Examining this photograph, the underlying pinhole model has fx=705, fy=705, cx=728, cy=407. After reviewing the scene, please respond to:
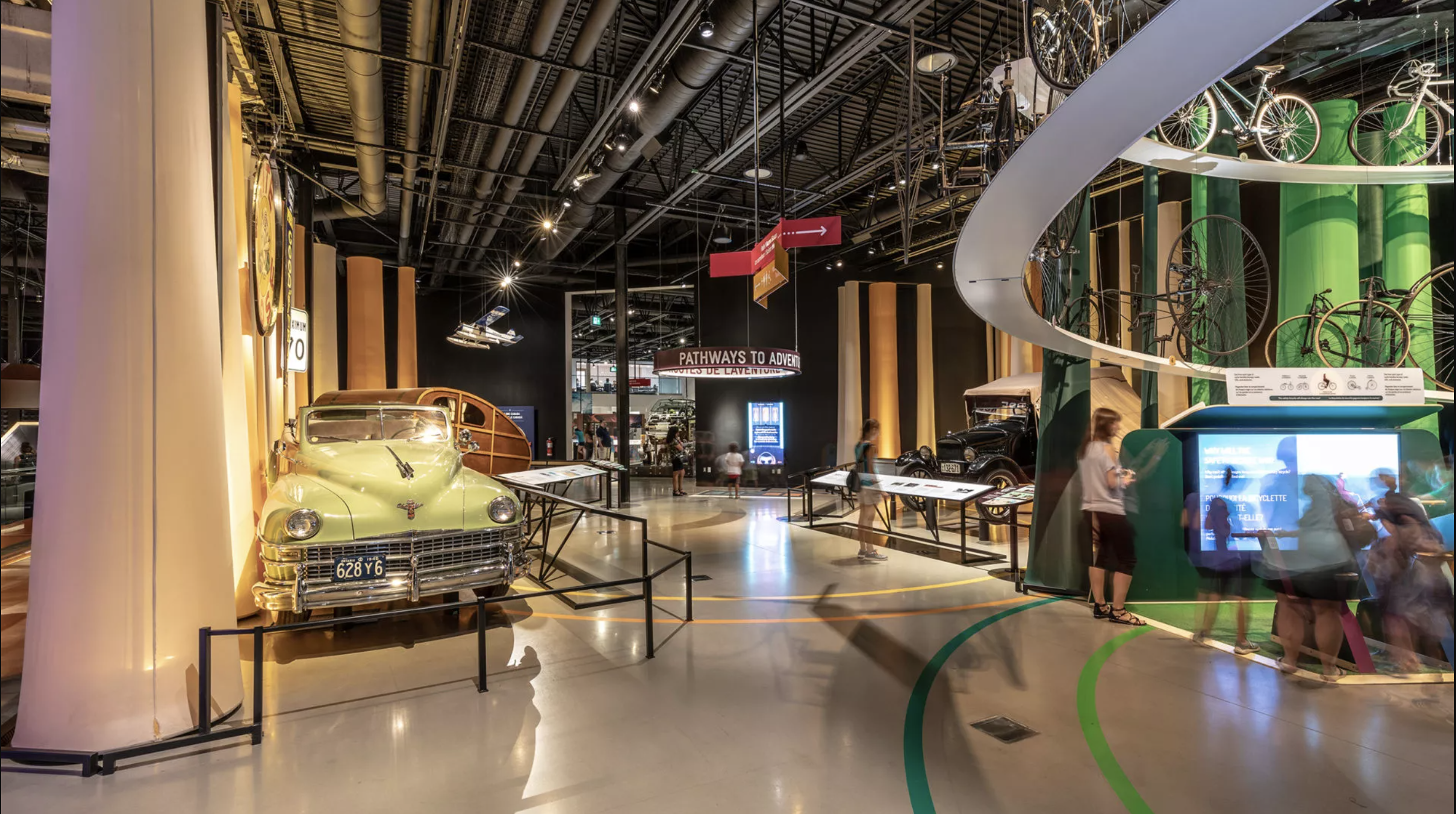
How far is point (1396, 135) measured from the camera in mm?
6273

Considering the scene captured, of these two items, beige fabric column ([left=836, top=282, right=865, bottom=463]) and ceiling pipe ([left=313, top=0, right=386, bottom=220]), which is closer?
ceiling pipe ([left=313, top=0, right=386, bottom=220])

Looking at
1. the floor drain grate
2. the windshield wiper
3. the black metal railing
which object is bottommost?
the floor drain grate

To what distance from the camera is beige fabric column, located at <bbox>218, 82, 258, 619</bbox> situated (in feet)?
18.5

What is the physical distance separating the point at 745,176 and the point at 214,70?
286 inches

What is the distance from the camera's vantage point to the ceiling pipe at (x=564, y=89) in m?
6.65

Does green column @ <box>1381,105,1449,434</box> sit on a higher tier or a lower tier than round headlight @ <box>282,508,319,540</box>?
higher

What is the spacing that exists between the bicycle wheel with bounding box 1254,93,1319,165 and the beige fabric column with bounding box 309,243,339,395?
13.2 m

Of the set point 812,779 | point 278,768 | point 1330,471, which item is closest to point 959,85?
point 1330,471

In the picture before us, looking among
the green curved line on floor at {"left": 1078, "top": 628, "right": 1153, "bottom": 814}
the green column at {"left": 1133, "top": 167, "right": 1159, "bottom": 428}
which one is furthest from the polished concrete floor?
the green column at {"left": 1133, "top": 167, "right": 1159, "bottom": 428}

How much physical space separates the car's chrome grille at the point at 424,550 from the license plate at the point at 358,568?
0.03m

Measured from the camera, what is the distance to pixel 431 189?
36.9ft

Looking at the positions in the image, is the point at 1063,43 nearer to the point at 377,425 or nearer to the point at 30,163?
the point at 30,163

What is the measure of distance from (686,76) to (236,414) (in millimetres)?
5578

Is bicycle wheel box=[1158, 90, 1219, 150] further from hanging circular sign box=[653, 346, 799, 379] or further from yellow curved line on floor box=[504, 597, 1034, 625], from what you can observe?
hanging circular sign box=[653, 346, 799, 379]
